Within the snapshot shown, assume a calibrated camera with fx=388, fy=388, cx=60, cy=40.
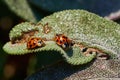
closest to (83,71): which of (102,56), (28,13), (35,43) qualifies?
(102,56)

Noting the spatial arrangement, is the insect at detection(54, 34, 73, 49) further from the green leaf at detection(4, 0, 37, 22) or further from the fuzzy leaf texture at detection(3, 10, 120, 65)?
the green leaf at detection(4, 0, 37, 22)

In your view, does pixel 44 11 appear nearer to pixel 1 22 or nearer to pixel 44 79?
pixel 1 22

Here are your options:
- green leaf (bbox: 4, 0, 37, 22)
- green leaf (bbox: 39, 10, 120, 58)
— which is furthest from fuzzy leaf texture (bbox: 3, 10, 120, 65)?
green leaf (bbox: 4, 0, 37, 22)

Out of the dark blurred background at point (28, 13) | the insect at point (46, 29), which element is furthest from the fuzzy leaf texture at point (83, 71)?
the dark blurred background at point (28, 13)

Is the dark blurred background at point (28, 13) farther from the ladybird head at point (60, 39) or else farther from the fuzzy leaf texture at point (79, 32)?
the ladybird head at point (60, 39)

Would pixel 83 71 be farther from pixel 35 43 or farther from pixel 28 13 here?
pixel 28 13

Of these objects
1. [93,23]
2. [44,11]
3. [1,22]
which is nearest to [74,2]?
[44,11]
